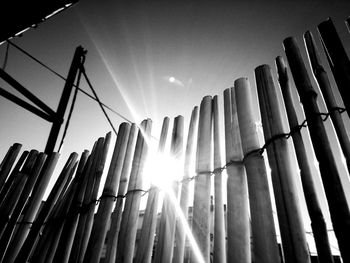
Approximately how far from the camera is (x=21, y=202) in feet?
10.8

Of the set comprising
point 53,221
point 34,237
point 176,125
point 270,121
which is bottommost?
point 34,237

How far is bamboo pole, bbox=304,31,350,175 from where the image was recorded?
1.14m

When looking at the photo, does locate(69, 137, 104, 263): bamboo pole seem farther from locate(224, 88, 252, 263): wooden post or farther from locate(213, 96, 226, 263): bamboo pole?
locate(224, 88, 252, 263): wooden post

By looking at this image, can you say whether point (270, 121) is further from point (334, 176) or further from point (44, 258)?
point (44, 258)

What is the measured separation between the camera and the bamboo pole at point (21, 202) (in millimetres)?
Result: 3094

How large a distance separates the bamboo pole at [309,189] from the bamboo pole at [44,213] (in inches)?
116

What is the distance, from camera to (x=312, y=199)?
43.8 inches

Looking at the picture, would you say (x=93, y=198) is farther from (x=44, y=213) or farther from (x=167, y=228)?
(x=167, y=228)

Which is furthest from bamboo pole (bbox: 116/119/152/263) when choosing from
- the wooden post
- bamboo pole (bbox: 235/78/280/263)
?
bamboo pole (bbox: 235/78/280/263)

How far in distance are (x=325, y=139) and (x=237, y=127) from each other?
0.67 metres

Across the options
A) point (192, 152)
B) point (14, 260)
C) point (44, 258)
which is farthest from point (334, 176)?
point (14, 260)

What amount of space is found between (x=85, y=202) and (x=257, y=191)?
2054mm

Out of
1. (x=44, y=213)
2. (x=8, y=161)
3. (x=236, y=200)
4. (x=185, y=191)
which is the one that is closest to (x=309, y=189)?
(x=236, y=200)

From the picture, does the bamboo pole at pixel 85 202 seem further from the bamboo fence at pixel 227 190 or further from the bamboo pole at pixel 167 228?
the bamboo pole at pixel 167 228
